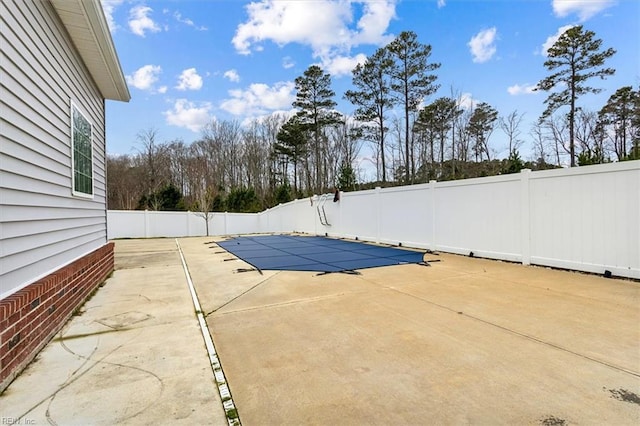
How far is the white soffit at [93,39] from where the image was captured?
370cm

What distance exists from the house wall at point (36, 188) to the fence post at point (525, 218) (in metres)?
6.97

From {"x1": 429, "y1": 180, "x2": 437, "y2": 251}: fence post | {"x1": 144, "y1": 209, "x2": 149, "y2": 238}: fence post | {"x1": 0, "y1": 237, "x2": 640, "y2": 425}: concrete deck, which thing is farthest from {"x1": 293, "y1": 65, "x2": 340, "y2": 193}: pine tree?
{"x1": 0, "y1": 237, "x2": 640, "y2": 425}: concrete deck

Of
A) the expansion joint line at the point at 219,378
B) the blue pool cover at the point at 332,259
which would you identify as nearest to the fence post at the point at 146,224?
the blue pool cover at the point at 332,259

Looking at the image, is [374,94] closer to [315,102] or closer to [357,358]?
[315,102]

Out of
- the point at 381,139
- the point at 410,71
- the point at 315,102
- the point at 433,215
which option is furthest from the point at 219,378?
→ the point at 315,102

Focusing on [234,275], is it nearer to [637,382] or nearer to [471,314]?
[471,314]

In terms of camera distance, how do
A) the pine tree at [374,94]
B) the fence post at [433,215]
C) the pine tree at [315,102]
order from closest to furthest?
1. the fence post at [433,215]
2. the pine tree at [374,94]
3. the pine tree at [315,102]

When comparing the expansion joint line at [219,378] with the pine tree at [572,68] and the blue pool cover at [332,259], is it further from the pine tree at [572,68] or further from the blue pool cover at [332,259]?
the pine tree at [572,68]

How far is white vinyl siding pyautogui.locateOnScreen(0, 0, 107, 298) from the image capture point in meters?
2.53

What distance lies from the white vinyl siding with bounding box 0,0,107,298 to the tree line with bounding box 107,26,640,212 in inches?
468

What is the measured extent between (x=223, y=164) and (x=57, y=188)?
26.0 metres

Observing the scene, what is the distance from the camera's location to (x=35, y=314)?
2.80 metres

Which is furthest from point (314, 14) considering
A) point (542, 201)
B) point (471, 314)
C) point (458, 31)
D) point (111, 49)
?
point (471, 314)

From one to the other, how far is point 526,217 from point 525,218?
3 cm
